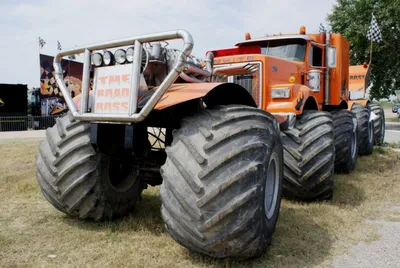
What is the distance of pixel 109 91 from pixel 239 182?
1.34 metres

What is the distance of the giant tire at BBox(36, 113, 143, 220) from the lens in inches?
147

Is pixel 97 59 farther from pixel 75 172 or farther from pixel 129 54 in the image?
pixel 75 172

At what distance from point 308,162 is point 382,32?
20277mm

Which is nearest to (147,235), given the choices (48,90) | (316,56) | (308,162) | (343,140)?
(308,162)

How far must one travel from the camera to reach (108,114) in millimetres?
3172

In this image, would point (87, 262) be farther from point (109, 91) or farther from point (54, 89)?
point (54, 89)

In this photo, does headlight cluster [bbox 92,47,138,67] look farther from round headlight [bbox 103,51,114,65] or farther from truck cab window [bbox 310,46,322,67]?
truck cab window [bbox 310,46,322,67]

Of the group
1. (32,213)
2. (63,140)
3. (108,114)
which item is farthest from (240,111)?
(32,213)

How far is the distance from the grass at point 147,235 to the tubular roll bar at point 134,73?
3.89 ft

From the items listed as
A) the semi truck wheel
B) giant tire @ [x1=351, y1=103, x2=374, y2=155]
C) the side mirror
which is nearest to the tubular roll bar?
the side mirror

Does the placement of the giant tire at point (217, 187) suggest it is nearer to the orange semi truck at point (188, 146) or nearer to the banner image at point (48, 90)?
the orange semi truck at point (188, 146)

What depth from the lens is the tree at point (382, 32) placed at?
2197 centimetres

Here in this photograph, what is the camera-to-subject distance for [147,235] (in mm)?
3844

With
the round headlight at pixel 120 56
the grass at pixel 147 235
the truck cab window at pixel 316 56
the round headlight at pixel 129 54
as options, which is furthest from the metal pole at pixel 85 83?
the truck cab window at pixel 316 56
